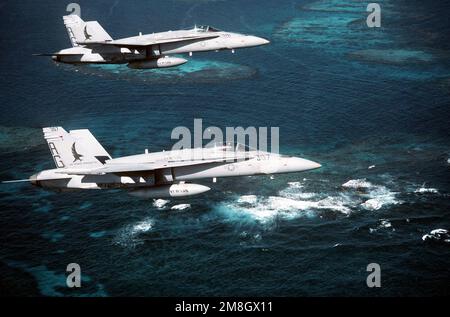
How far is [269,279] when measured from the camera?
114062mm

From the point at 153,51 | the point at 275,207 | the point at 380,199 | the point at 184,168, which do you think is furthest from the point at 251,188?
the point at 184,168

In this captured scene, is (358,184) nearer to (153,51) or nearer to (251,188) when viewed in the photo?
(251,188)

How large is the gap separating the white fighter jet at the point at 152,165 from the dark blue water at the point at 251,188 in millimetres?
44496

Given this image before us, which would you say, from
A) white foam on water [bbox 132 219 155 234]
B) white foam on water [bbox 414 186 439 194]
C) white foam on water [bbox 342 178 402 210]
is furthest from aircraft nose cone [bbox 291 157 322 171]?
white foam on water [bbox 414 186 439 194]

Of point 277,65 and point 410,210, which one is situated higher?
point 277,65

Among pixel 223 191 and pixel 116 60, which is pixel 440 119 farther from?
pixel 116 60

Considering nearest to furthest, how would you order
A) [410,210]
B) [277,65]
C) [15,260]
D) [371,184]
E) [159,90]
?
[15,260], [410,210], [371,184], [159,90], [277,65]

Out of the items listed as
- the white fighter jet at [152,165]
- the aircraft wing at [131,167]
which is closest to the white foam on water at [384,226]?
the white fighter jet at [152,165]

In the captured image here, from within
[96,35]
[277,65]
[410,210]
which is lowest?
[410,210]

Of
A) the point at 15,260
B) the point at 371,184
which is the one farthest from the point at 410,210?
the point at 15,260

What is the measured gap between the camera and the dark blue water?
117 metres

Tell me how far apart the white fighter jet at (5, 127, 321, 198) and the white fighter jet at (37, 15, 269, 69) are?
13.2 meters

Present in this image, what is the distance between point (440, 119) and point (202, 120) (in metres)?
65.1

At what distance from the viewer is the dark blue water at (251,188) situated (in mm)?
117250
